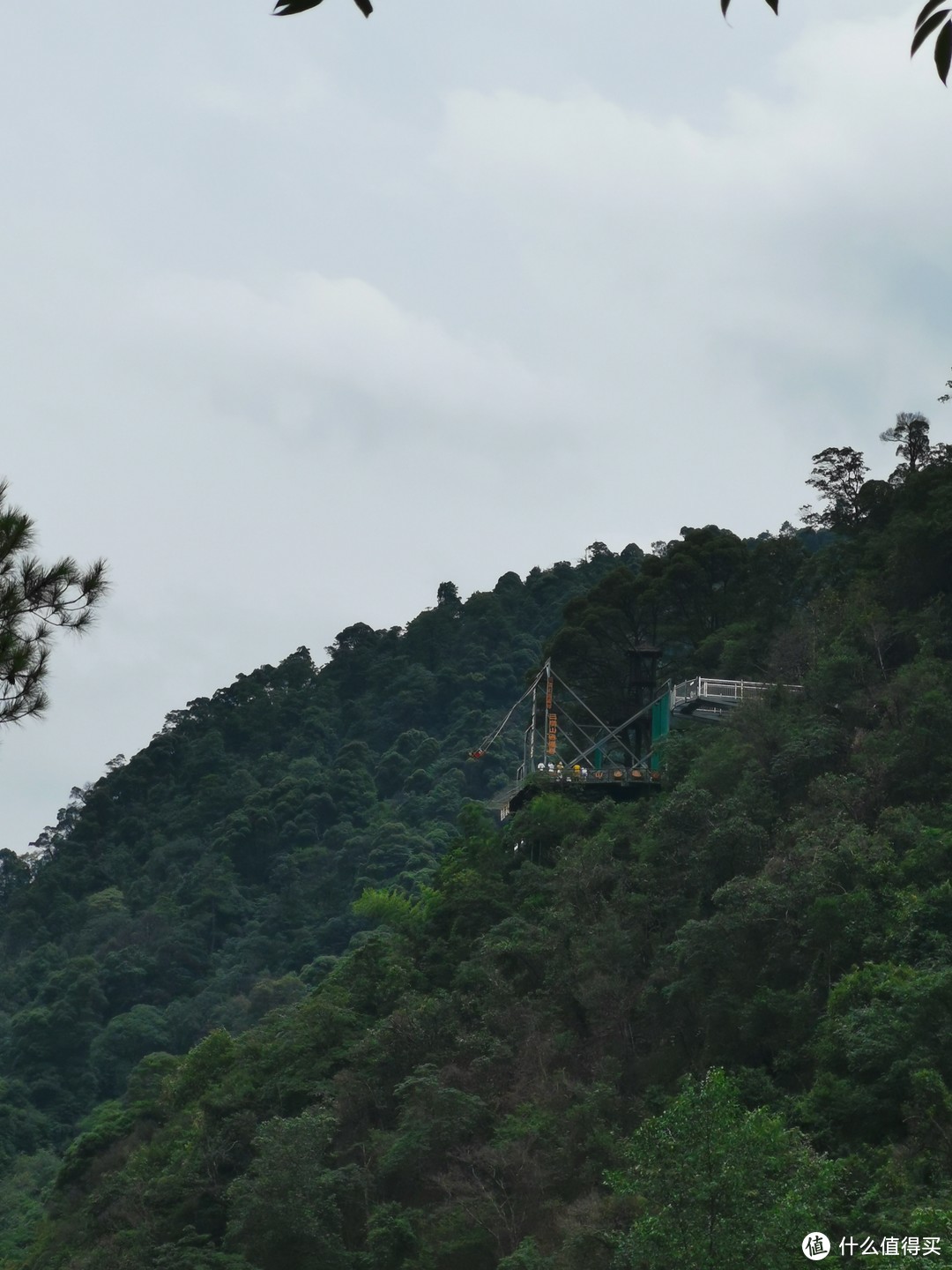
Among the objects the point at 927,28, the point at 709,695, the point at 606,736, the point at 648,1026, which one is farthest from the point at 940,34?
the point at 606,736

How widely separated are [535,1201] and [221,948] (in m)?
37.5

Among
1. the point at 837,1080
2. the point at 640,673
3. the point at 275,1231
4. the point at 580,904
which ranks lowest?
the point at 275,1231

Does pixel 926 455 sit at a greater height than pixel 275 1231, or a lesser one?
greater

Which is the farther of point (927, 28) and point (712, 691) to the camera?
point (712, 691)

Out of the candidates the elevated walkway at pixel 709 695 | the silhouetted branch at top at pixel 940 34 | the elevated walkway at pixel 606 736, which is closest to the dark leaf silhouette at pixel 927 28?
the silhouetted branch at top at pixel 940 34

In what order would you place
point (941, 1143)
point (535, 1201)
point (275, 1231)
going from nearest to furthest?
1. point (941, 1143)
2. point (535, 1201)
3. point (275, 1231)

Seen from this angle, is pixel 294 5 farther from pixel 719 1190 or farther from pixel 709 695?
pixel 709 695

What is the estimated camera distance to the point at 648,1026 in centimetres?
2698

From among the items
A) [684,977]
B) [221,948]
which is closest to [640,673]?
[684,977]

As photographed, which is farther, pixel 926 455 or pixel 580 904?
pixel 926 455

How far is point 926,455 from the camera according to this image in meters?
38.0

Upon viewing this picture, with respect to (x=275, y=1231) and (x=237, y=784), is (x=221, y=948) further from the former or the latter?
(x=275, y=1231)

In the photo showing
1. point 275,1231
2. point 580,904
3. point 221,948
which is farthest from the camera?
point 221,948

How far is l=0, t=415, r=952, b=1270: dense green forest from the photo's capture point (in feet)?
61.4
